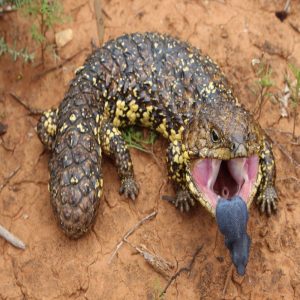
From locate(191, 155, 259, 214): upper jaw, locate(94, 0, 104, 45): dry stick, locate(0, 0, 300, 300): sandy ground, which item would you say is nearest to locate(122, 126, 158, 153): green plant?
locate(0, 0, 300, 300): sandy ground

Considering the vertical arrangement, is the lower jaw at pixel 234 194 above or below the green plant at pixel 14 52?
below

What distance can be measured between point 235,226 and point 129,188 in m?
1.19

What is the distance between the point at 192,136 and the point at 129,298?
1315 millimetres

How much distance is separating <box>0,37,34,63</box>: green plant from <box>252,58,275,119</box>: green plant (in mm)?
2007

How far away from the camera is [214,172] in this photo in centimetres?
470

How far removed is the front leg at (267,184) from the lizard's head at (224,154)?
422mm

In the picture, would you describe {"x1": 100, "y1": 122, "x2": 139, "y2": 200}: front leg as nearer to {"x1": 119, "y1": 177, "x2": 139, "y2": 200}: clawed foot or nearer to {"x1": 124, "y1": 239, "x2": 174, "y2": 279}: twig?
{"x1": 119, "y1": 177, "x2": 139, "y2": 200}: clawed foot

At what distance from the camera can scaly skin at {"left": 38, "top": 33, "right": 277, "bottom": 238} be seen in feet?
16.0

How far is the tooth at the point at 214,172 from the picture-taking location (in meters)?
4.69

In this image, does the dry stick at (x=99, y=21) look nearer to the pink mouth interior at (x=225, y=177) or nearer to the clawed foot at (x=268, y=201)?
the pink mouth interior at (x=225, y=177)

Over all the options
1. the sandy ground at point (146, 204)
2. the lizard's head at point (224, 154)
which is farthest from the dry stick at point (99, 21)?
the lizard's head at point (224, 154)

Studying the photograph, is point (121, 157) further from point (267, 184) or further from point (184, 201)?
point (267, 184)

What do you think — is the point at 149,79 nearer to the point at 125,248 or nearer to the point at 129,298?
the point at 125,248

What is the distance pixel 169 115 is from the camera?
212 inches
